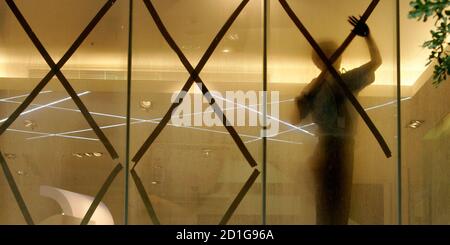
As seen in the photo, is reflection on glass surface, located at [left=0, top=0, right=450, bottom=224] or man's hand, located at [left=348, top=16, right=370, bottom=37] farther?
man's hand, located at [left=348, top=16, right=370, bottom=37]

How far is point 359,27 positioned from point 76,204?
3.33 meters

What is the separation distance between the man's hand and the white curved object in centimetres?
305

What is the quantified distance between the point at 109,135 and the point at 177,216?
1053 mm

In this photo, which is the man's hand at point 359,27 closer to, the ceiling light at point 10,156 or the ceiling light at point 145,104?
the ceiling light at point 145,104

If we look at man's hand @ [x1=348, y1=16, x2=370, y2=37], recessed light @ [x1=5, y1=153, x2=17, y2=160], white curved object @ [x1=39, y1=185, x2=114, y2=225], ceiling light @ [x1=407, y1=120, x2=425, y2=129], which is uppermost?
man's hand @ [x1=348, y1=16, x2=370, y2=37]

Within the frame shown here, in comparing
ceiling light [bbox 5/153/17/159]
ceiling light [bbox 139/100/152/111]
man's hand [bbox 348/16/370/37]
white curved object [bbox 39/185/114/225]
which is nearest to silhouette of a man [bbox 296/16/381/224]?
man's hand [bbox 348/16/370/37]

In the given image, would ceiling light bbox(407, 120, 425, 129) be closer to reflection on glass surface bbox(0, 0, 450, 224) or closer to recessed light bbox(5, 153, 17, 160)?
reflection on glass surface bbox(0, 0, 450, 224)

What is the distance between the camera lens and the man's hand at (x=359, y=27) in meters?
8.59

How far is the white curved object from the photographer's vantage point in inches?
335

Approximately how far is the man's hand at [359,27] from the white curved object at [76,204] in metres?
3.05

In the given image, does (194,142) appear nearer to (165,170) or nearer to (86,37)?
(165,170)

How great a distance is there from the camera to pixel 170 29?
8.63m

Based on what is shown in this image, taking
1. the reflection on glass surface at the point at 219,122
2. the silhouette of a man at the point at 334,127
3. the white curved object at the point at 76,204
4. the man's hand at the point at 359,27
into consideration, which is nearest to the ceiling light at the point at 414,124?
the reflection on glass surface at the point at 219,122

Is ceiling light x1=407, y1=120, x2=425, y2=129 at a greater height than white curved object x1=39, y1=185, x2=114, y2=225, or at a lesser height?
greater
